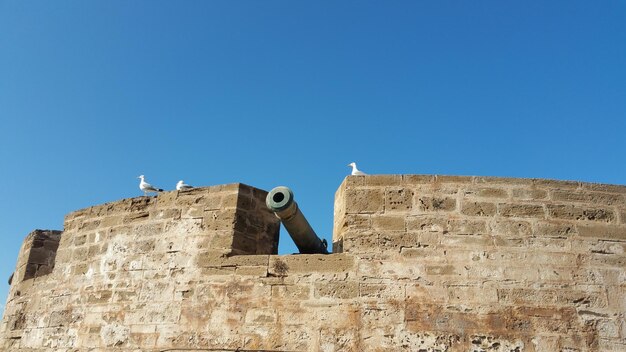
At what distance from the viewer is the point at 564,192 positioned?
4723 mm

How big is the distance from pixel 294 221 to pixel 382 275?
86 cm

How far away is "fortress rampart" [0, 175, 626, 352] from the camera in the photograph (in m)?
4.34

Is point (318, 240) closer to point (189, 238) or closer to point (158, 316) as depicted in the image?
point (189, 238)

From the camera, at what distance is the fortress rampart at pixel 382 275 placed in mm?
4340

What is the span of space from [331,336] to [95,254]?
8.42 ft

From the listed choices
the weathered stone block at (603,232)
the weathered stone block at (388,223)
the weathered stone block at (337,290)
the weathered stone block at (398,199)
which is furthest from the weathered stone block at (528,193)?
the weathered stone block at (337,290)

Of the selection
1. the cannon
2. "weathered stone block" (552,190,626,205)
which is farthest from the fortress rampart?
the cannon

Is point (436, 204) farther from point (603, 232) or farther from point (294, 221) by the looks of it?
point (603, 232)

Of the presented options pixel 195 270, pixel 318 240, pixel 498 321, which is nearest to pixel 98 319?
pixel 195 270

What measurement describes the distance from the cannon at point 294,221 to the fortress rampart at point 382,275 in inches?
7.7

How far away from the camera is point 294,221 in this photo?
4.77 meters

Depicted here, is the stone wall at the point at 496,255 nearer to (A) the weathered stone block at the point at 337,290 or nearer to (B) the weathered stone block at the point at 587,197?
(B) the weathered stone block at the point at 587,197

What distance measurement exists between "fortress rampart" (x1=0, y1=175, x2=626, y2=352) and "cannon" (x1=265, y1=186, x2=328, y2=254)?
20cm

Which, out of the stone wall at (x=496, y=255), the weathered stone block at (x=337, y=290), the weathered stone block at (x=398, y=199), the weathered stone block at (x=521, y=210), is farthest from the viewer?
the weathered stone block at (x=398, y=199)
